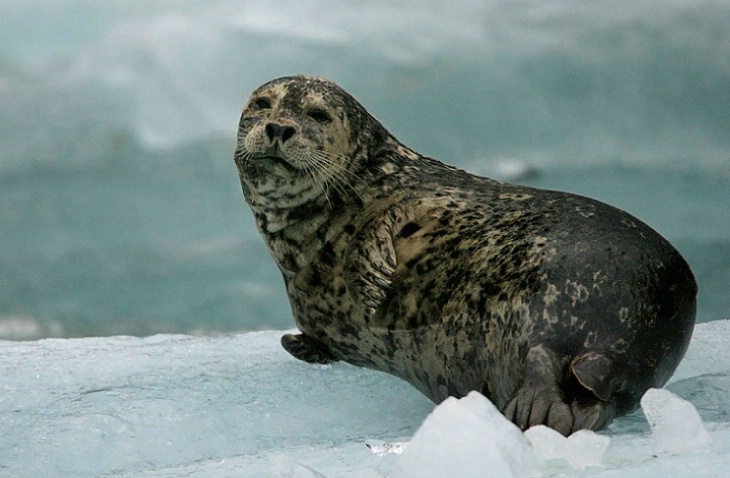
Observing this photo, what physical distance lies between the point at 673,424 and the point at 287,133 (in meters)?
1.91

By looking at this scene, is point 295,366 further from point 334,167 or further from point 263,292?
point 263,292

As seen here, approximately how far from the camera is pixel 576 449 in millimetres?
2434

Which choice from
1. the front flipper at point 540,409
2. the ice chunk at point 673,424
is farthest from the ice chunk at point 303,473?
the front flipper at point 540,409

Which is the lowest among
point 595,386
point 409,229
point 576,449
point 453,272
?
point 576,449

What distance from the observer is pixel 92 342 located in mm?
4984

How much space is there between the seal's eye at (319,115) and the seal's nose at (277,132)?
209mm

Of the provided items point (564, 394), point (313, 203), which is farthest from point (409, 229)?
point (564, 394)

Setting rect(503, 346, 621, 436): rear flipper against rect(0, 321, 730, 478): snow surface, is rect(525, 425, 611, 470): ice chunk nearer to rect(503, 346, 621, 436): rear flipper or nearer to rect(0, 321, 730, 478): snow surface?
rect(0, 321, 730, 478): snow surface

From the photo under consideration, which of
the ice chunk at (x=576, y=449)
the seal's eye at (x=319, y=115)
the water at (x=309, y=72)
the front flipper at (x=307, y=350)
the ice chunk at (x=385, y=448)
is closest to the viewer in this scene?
the ice chunk at (x=576, y=449)

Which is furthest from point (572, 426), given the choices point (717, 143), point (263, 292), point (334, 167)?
point (717, 143)

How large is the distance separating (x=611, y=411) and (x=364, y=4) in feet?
28.2

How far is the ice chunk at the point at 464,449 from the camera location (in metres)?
2.21

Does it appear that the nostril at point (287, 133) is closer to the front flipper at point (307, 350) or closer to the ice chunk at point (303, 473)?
the front flipper at point (307, 350)

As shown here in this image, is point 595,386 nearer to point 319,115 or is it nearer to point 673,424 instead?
point 673,424
